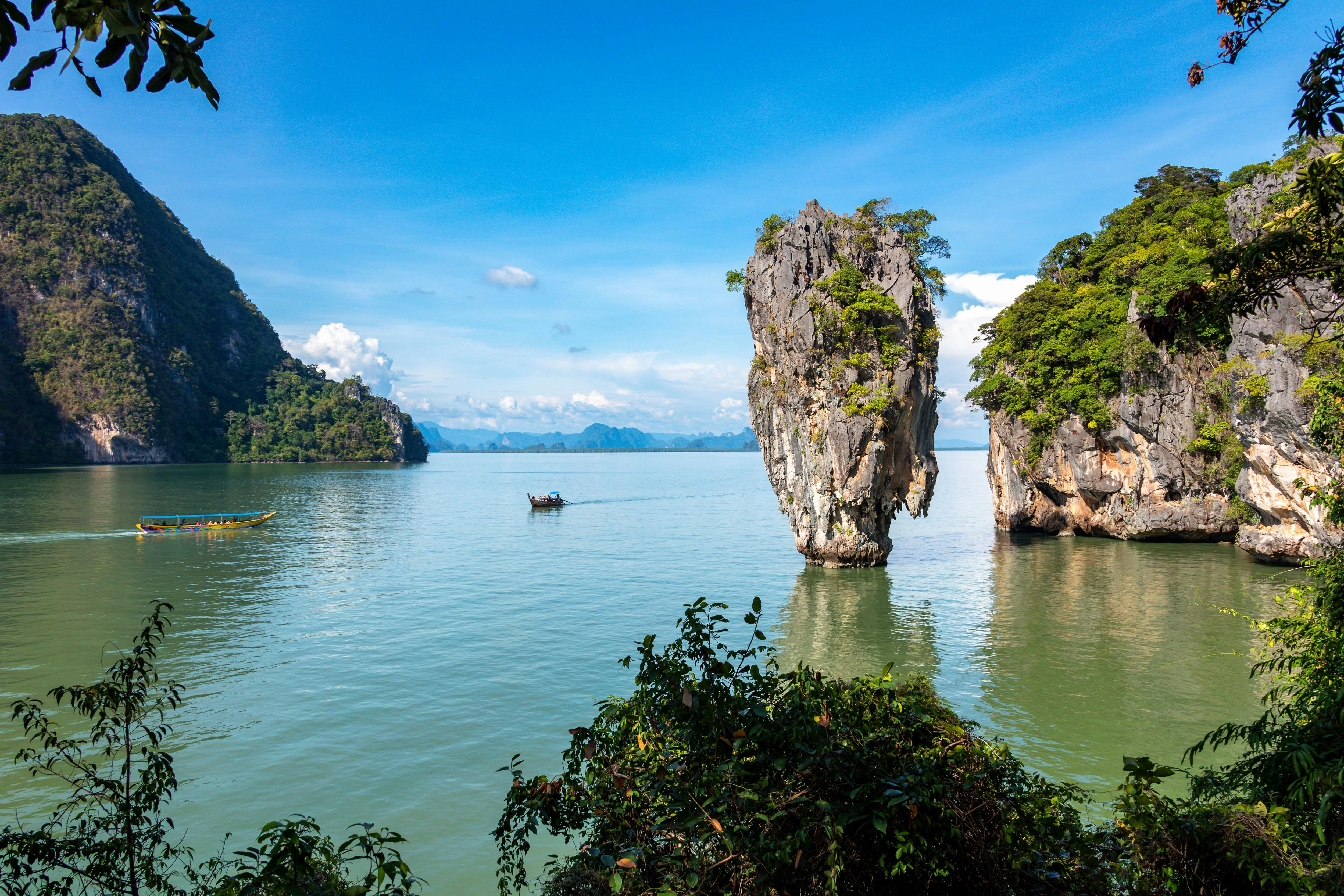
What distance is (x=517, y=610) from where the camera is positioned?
25766 millimetres

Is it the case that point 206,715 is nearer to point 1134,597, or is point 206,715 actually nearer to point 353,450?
point 1134,597

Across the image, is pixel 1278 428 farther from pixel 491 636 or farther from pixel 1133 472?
pixel 491 636

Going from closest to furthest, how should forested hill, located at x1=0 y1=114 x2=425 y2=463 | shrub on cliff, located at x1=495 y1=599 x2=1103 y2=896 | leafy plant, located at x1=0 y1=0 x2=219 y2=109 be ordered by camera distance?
leafy plant, located at x1=0 y1=0 x2=219 y2=109
shrub on cliff, located at x1=495 y1=599 x2=1103 y2=896
forested hill, located at x1=0 y1=114 x2=425 y2=463

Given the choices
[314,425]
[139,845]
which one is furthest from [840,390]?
[314,425]

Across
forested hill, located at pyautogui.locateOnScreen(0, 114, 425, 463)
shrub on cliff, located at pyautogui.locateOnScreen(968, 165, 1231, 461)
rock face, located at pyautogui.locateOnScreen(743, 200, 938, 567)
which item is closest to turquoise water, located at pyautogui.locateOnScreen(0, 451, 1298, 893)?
rock face, located at pyautogui.locateOnScreen(743, 200, 938, 567)

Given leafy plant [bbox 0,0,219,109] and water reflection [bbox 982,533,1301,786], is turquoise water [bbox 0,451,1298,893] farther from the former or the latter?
leafy plant [bbox 0,0,219,109]

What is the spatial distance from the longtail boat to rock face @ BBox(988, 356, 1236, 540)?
52.8 m

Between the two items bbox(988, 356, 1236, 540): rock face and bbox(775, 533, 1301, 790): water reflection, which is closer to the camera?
bbox(775, 533, 1301, 790): water reflection

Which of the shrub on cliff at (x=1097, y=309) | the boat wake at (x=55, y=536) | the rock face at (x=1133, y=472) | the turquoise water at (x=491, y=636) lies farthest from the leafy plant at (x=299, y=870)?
the boat wake at (x=55, y=536)

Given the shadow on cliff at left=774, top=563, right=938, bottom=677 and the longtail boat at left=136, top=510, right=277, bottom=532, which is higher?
the longtail boat at left=136, top=510, right=277, bottom=532

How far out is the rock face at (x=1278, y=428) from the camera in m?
24.9

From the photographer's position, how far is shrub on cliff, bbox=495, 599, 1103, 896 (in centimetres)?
366

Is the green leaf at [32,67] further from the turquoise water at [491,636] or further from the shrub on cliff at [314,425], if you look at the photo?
the shrub on cliff at [314,425]

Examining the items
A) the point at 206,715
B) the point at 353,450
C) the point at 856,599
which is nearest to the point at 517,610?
the point at 206,715
